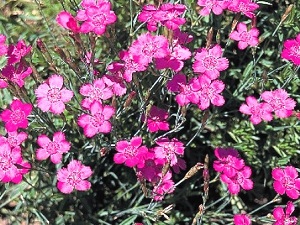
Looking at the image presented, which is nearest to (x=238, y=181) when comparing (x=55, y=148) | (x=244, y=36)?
(x=244, y=36)

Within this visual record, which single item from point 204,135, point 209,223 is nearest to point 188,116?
point 204,135

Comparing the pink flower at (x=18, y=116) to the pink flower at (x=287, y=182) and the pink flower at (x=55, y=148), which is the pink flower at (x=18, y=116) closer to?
A: the pink flower at (x=55, y=148)

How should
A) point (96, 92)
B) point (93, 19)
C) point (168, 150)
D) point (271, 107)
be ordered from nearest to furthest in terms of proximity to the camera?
point (93, 19)
point (96, 92)
point (168, 150)
point (271, 107)

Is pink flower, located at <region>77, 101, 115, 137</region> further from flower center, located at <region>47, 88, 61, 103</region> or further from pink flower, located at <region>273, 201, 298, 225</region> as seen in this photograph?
pink flower, located at <region>273, 201, 298, 225</region>

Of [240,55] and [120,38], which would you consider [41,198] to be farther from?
[240,55]

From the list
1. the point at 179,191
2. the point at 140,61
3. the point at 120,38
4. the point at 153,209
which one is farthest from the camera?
the point at 120,38

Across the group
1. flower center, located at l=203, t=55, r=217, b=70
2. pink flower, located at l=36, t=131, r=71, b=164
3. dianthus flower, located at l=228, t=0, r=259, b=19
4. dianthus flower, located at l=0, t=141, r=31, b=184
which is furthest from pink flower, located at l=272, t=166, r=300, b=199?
dianthus flower, located at l=0, t=141, r=31, b=184

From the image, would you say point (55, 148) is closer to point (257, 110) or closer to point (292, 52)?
point (257, 110)
